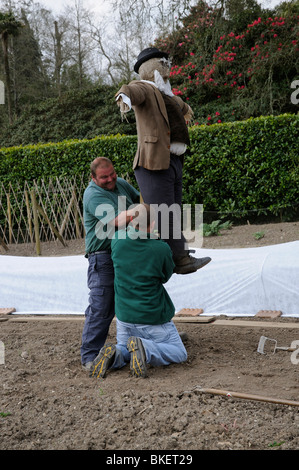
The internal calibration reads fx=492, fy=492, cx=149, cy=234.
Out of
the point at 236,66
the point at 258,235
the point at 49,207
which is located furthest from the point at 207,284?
the point at 236,66

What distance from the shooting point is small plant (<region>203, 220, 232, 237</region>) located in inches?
333

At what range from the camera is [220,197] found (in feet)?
29.5

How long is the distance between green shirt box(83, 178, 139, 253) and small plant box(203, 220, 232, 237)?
4942mm

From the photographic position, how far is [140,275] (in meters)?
3.36

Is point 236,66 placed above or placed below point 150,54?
above

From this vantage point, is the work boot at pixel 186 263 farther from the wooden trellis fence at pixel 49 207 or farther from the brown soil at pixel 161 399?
the wooden trellis fence at pixel 49 207

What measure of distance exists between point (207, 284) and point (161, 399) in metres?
2.33

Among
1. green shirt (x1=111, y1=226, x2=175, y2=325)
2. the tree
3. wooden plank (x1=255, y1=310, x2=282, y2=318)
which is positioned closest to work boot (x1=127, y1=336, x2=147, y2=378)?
green shirt (x1=111, y1=226, x2=175, y2=325)

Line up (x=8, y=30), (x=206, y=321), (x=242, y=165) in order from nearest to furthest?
(x=206, y=321)
(x=242, y=165)
(x=8, y=30)

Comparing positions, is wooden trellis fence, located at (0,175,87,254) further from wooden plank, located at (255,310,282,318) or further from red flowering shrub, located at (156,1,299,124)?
wooden plank, located at (255,310,282,318)

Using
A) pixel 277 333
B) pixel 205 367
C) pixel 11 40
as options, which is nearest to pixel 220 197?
pixel 277 333

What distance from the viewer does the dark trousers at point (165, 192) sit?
11.8 ft

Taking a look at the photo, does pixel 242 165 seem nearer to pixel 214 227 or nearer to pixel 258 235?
pixel 214 227
